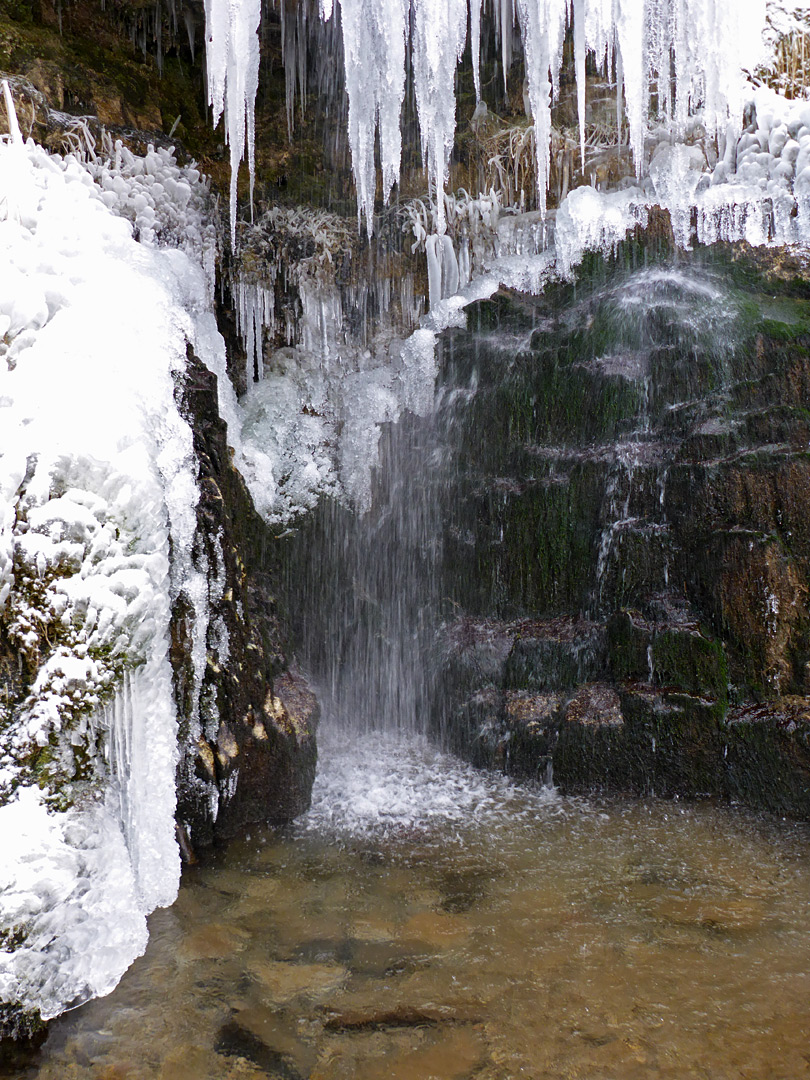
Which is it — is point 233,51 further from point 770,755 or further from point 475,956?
point 770,755

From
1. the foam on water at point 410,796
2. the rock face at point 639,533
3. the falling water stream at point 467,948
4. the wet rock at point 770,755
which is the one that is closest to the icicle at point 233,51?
the rock face at point 639,533

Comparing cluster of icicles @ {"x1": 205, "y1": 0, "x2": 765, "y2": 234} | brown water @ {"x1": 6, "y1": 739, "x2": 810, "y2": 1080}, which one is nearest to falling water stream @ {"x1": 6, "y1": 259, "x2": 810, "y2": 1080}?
brown water @ {"x1": 6, "y1": 739, "x2": 810, "y2": 1080}

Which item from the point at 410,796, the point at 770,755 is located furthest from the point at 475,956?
the point at 770,755

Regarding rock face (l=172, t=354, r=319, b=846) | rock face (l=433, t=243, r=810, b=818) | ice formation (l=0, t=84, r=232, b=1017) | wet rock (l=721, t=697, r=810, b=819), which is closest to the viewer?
ice formation (l=0, t=84, r=232, b=1017)

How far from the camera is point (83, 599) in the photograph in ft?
10.2

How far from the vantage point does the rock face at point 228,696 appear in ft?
12.7

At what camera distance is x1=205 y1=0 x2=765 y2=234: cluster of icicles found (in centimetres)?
536

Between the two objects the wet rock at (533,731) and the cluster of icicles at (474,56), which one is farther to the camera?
the cluster of icicles at (474,56)

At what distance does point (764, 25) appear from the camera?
21.4 feet

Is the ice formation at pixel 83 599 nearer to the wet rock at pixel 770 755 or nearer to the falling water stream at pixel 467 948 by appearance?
the falling water stream at pixel 467 948

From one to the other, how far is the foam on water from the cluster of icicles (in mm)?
4410

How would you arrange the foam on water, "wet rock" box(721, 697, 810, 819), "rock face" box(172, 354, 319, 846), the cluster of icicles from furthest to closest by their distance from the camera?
the cluster of icicles, "wet rock" box(721, 697, 810, 819), the foam on water, "rock face" box(172, 354, 319, 846)

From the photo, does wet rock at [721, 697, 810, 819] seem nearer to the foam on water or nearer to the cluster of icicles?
the foam on water

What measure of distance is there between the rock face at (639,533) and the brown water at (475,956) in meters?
0.61
